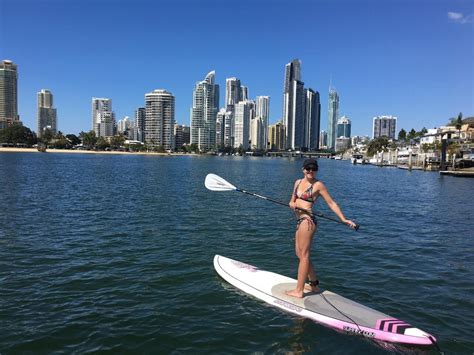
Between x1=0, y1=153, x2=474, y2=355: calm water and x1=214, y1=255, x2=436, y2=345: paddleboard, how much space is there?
7.9 inches

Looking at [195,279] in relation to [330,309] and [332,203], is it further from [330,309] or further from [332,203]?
[332,203]

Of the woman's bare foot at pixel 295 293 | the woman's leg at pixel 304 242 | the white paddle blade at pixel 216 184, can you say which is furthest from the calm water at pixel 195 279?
the white paddle blade at pixel 216 184

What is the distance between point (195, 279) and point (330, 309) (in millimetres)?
4672

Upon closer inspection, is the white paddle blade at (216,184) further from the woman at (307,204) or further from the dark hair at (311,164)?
the dark hair at (311,164)

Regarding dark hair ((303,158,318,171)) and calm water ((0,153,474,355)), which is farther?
dark hair ((303,158,318,171))

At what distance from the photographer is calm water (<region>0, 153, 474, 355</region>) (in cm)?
809

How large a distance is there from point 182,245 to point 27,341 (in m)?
8.68

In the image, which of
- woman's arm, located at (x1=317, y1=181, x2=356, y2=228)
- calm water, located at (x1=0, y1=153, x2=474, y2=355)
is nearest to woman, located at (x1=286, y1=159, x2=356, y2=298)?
woman's arm, located at (x1=317, y1=181, x2=356, y2=228)

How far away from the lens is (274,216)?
971 inches

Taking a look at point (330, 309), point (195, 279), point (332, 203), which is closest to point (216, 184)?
point (195, 279)

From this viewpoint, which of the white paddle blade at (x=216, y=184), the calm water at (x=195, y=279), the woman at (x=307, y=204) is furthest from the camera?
the white paddle blade at (x=216, y=184)

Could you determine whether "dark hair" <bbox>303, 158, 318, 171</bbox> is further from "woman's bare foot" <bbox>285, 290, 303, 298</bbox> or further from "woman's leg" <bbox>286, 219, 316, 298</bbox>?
"woman's bare foot" <bbox>285, 290, 303, 298</bbox>

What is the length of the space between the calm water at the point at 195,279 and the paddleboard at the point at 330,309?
0.66ft

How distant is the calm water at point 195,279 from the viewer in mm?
8086
